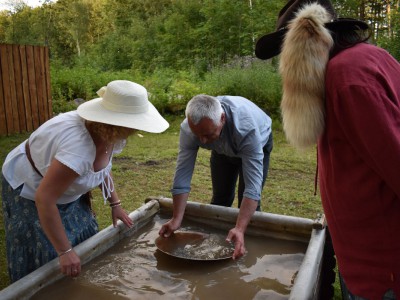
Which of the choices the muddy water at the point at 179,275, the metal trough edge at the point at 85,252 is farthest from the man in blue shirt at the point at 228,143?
the metal trough edge at the point at 85,252

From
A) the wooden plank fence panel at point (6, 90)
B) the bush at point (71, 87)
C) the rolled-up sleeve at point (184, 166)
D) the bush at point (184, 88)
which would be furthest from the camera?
the bush at point (71, 87)

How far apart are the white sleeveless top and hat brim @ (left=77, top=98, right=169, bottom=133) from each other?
0.07 m

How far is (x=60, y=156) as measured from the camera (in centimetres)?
171

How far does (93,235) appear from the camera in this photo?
2.40m

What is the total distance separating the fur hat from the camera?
132cm

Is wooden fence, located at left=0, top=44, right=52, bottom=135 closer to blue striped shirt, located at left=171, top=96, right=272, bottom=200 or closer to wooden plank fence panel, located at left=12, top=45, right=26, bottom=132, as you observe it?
wooden plank fence panel, located at left=12, top=45, right=26, bottom=132

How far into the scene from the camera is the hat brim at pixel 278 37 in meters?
1.32

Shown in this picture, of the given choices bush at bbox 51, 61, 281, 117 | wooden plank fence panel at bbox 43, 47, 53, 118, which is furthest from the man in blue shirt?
wooden plank fence panel at bbox 43, 47, 53, 118

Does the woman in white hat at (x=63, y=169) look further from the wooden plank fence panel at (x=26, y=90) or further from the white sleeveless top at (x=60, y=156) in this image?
the wooden plank fence panel at (x=26, y=90)

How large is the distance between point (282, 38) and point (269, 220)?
150cm

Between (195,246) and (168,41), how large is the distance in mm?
16167

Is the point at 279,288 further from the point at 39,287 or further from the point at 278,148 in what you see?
the point at 278,148

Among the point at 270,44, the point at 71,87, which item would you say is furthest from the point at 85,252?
the point at 71,87

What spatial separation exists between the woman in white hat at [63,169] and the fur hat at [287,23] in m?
0.66
